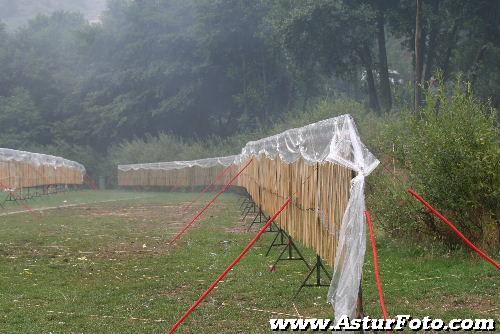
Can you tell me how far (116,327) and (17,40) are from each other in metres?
67.7

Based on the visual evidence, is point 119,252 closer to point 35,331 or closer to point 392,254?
point 392,254

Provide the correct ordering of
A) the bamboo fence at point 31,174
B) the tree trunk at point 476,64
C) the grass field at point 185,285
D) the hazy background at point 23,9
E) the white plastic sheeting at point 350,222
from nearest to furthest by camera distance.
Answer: the white plastic sheeting at point 350,222 → the grass field at point 185,285 → the tree trunk at point 476,64 → the bamboo fence at point 31,174 → the hazy background at point 23,9

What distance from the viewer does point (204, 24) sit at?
2267 inches

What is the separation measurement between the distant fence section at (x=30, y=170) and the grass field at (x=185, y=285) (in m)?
18.9

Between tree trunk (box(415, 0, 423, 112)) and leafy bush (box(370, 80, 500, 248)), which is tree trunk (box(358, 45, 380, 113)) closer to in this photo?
tree trunk (box(415, 0, 423, 112))

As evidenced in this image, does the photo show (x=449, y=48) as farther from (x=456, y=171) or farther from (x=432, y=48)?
(x=456, y=171)

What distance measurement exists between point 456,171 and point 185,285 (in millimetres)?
4750

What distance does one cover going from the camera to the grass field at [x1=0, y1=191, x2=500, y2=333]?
8.35 m

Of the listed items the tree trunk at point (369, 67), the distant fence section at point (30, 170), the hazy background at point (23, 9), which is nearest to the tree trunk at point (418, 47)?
the tree trunk at point (369, 67)

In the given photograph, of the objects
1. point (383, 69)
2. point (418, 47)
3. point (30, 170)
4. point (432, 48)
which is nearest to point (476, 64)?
point (432, 48)

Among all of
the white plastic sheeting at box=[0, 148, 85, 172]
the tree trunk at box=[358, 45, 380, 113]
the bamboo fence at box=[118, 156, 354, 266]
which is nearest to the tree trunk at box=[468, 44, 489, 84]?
the tree trunk at box=[358, 45, 380, 113]

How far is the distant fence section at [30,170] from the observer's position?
34.8 meters

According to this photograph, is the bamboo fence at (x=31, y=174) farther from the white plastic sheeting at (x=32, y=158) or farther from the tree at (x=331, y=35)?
the tree at (x=331, y=35)

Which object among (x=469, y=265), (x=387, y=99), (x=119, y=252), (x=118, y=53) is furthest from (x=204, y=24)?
(x=469, y=265)
